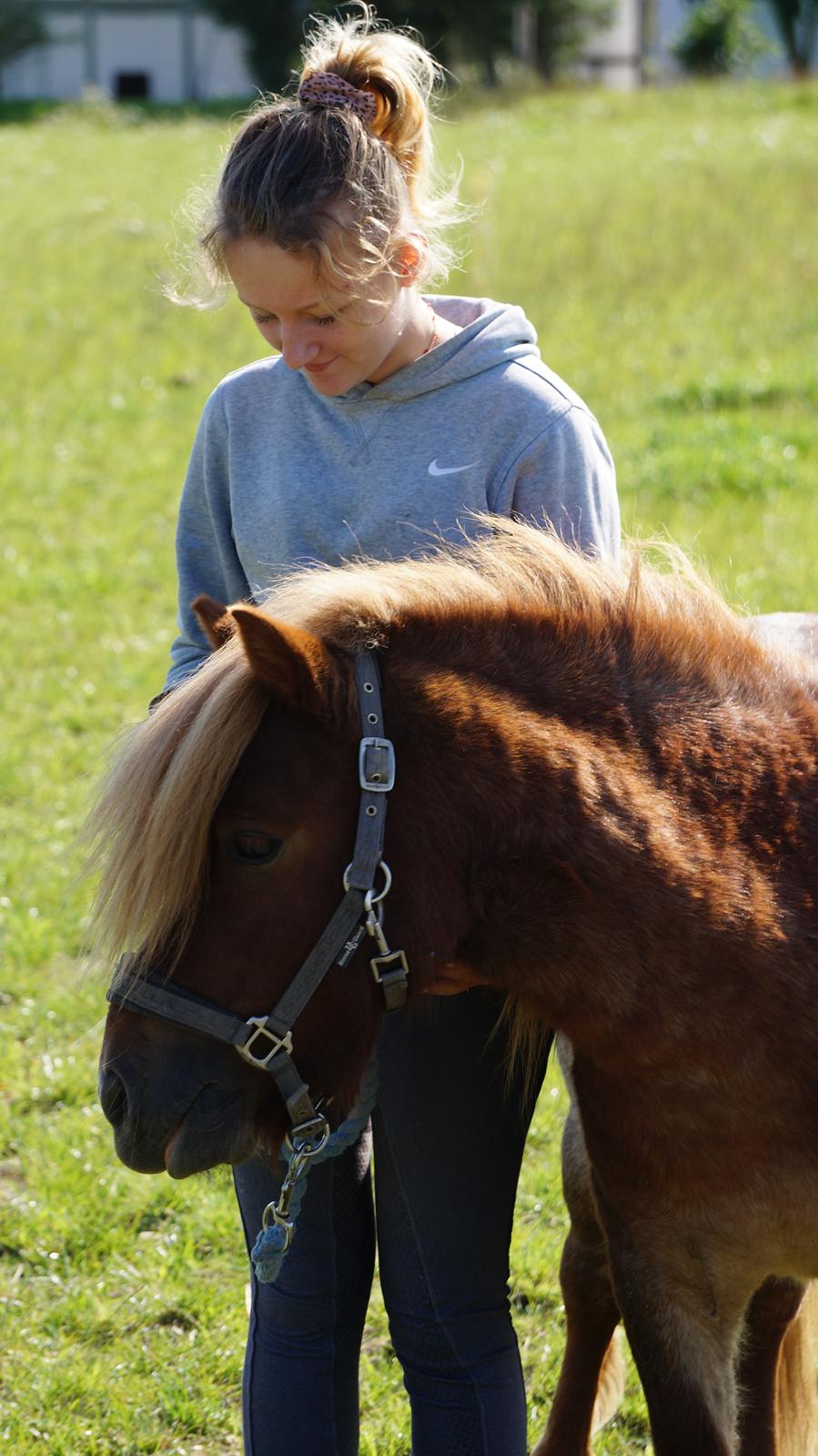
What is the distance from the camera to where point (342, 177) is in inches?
82.0

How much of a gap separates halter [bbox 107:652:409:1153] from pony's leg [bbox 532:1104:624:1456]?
3.35ft

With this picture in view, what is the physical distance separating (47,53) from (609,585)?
52.9 metres

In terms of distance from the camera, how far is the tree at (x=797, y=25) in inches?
1868

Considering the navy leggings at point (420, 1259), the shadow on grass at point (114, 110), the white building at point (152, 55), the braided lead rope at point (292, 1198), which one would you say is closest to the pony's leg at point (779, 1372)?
the navy leggings at point (420, 1259)

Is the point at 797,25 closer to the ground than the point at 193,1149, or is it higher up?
closer to the ground

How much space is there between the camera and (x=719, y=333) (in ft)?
36.5

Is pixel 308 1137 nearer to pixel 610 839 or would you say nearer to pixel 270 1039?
pixel 270 1039

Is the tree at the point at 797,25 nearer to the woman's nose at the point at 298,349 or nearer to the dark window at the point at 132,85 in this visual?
the dark window at the point at 132,85

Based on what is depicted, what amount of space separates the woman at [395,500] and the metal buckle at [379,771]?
1.44ft

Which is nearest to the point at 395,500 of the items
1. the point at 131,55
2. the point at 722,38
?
the point at 722,38

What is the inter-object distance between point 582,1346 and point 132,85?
2128 inches

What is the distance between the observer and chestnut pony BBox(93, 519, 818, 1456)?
6.06 feet

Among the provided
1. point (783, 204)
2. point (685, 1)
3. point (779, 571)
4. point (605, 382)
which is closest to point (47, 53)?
point (685, 1)

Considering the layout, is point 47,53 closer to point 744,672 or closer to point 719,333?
point 719,333
